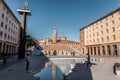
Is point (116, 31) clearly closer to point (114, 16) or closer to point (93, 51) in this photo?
point (114, 16)

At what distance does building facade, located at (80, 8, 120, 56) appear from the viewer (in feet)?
123

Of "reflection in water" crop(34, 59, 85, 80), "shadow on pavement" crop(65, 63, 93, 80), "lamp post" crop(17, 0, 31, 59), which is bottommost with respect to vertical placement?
"reflection in water" crop(34, 59, 85, 80)

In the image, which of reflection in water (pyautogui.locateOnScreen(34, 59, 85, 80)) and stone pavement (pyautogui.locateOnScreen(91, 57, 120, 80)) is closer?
stone pavement (pyautogui.locateOnScreen(91, 57, 120, 80))

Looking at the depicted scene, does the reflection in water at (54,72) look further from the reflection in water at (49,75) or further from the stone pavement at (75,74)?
the stone pavement at (75,74)

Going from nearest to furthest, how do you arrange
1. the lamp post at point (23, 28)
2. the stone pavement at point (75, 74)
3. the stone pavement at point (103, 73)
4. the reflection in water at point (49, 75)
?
the stone pavement at point (75, 74)
the stone pavement at point (103, 73)
the reflection in water at point (49, 75)
the lamp post at point (23, 28)

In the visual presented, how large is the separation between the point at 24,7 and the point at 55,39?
67.8 metres

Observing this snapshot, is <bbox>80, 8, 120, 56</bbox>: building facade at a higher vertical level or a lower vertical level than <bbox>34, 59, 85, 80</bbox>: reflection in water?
higher

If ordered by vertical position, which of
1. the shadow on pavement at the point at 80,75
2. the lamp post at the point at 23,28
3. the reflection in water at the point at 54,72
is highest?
the lamp post at the point at 23,28

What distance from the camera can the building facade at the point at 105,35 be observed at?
3747 centimetres

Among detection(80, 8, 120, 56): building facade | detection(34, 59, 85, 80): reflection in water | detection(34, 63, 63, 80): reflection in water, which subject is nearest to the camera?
detection(34, 63, 63, 80): reflection in water

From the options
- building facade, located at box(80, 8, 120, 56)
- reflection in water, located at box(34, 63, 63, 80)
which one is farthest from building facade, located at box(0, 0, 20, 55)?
building facade, located at box(80, 8, 120, 56)

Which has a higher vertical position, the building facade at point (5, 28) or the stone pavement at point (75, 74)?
the building facade at point (5, 28)

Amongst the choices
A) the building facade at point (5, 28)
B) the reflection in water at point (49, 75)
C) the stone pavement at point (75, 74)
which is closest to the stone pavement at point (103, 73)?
the stone pavement at point (75, 74)

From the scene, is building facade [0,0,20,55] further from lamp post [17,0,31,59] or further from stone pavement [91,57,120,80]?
stone pavement [91,57,120,80]
